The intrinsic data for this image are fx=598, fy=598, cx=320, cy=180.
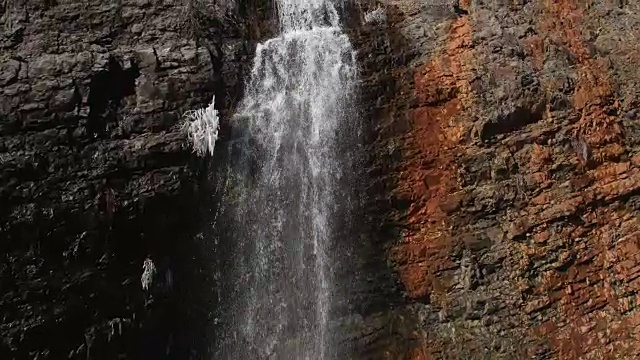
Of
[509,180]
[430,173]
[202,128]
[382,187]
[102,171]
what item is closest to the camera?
[102,171]

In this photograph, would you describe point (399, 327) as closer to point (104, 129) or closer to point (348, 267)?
point (348, 267)

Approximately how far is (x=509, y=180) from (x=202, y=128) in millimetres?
5015

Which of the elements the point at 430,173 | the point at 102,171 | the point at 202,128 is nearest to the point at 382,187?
the point at 430,173

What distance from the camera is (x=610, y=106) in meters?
9.87

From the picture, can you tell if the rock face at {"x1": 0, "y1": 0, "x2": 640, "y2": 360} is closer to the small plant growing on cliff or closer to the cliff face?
the cliff face

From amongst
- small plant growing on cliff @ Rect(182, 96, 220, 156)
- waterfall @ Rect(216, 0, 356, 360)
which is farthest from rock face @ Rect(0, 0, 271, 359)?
waterfall @ Rect(216, 0, 356, 360)

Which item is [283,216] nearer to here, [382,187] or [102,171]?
[382,187]

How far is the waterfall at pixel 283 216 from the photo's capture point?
984cm

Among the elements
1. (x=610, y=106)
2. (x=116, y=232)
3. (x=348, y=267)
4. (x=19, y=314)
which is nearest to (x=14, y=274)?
(x=19, y=314)

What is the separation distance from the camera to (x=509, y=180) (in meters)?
9.69

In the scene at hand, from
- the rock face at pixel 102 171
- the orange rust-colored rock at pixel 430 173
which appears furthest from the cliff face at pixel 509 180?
the rock face at pixel 102 171

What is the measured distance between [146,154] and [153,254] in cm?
159

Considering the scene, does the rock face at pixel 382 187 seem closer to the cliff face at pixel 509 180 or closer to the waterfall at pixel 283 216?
the cliff face at pixel 509 180

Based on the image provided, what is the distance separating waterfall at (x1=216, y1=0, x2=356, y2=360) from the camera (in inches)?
388
